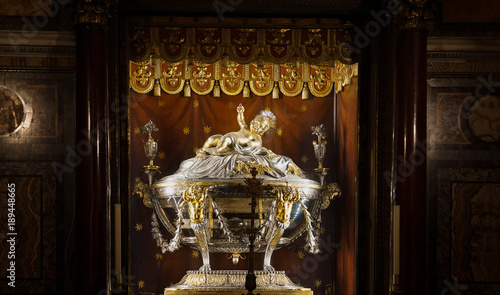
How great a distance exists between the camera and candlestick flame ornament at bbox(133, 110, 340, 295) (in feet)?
26.6

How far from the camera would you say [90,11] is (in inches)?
279

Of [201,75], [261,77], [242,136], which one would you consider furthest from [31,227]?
[261,77]

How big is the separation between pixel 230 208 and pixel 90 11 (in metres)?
2.37

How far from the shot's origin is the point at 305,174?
29.0 ft

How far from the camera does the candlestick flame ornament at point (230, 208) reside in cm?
809

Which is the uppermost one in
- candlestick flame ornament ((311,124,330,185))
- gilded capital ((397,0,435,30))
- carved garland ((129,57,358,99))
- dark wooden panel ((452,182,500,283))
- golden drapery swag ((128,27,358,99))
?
gilded capital ((397,0,435,30))

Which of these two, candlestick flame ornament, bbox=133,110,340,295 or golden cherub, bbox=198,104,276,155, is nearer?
candlestick flame ornament, bbox=133,110,340,295

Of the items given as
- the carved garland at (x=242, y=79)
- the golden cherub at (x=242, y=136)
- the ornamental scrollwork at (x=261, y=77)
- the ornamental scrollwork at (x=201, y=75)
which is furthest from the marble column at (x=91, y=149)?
the ornamental scrollwork at (x=261, y=77)

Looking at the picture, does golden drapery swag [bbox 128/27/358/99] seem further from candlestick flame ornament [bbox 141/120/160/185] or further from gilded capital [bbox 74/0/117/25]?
candlestick flame ornament [bbox 141/120/160/185]

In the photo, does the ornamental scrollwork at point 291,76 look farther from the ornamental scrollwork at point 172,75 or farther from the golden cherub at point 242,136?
the ornamental scrollwork at point 172,75

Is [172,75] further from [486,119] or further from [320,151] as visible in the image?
[486,119]

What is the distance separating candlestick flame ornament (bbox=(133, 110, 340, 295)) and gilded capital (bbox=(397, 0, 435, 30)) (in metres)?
1.94

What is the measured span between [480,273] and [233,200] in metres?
2.41

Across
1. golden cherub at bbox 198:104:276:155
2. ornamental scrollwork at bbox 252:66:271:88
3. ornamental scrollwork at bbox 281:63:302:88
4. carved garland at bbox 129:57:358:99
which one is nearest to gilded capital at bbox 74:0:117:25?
carved garland at bbox 129:57:358:99
